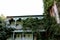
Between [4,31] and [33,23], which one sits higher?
[33,23]

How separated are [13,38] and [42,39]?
155cm

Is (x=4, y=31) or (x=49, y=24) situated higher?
(x=49, y=24)

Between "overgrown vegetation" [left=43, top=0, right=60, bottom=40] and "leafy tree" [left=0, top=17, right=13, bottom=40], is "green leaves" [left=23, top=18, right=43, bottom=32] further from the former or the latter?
"leafy tree" [left=0, top=17, right=13, bottom=40]

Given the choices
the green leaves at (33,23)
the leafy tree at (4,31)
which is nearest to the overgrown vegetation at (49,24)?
the green leaves at (33,23)

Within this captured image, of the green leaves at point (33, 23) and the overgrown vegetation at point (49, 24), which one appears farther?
the green leaves at point (33, 23)

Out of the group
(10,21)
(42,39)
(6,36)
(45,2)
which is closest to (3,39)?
(6,36)

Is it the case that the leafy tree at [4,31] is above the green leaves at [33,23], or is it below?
below

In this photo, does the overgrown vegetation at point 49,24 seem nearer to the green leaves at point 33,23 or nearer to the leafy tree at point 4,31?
the green leaves at point 33,23

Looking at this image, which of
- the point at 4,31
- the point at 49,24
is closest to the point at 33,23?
the point at 49,24

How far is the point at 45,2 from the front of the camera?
40.3ft

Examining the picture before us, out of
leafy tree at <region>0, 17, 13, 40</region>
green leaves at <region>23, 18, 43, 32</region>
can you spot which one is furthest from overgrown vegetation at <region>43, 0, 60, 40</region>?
leafy tree at <region>0, 17, 13, 40</region>

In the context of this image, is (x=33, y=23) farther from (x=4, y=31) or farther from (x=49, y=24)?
(x=4, y=31)

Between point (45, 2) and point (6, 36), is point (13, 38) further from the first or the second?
point (45, 2)

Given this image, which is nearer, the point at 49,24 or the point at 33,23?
the point at 49,24
